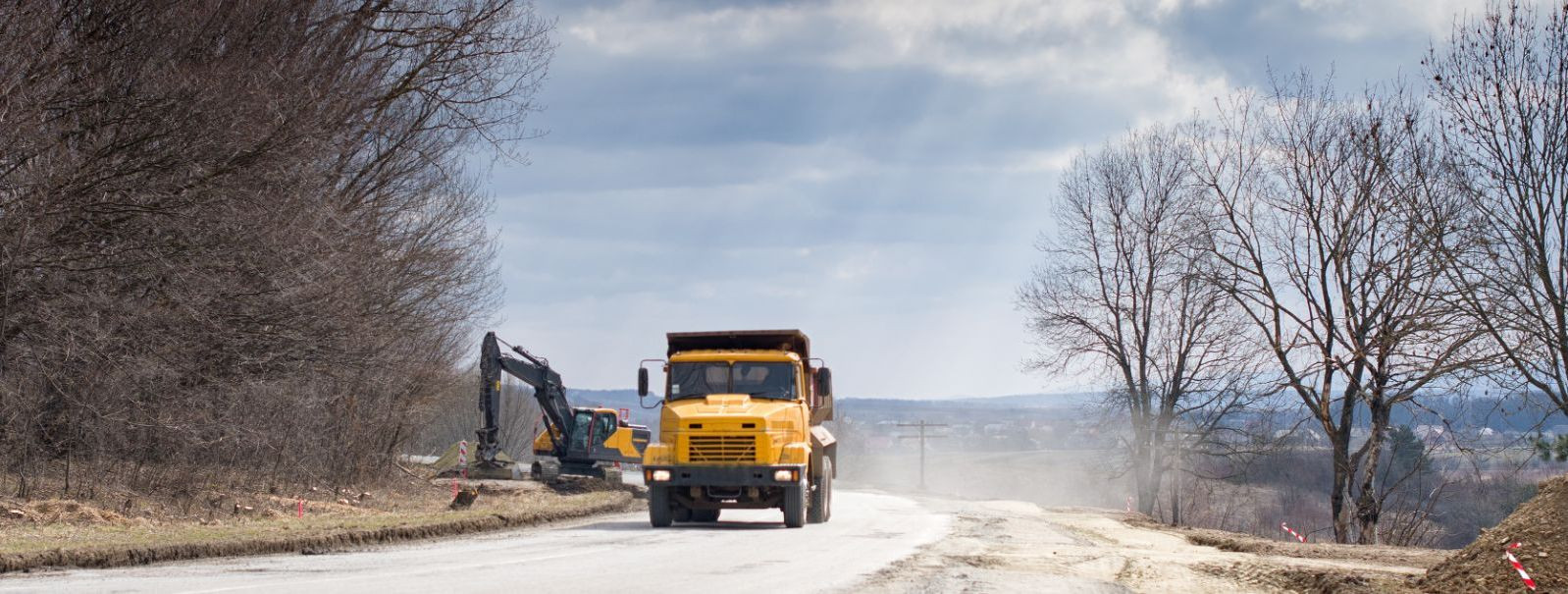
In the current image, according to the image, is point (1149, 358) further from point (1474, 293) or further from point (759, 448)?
point (759, 448)

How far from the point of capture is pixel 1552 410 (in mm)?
23094

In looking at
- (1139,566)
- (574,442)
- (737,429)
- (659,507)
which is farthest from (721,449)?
(574,442)

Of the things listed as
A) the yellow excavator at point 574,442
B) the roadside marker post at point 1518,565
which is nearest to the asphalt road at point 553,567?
the roadside marker post at point 1518,565

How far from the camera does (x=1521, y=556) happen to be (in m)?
12.4

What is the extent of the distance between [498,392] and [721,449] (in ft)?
49.3

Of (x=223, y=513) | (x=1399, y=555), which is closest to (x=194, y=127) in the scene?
(x=223, y=513)

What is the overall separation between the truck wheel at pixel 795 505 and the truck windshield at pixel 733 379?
1589 mm

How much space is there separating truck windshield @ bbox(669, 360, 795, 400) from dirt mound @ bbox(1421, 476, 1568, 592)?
11.0m

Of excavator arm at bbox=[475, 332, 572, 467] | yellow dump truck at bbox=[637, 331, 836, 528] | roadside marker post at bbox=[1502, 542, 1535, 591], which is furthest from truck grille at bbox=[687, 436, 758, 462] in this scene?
excavator arm at bbox=[475, 332, 572, 467]

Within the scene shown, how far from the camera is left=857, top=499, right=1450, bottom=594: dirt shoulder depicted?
42.1 ft

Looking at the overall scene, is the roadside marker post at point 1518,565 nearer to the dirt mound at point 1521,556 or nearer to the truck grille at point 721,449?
the dirt mound at point 1521,556

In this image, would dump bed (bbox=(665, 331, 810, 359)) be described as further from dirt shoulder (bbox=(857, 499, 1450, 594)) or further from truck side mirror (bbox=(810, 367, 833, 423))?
dirt shoulder (bbox=(857, 499, 1450, 594))

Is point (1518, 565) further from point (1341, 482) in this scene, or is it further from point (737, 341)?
point (1341, 482)

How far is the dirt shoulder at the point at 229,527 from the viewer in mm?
13984
